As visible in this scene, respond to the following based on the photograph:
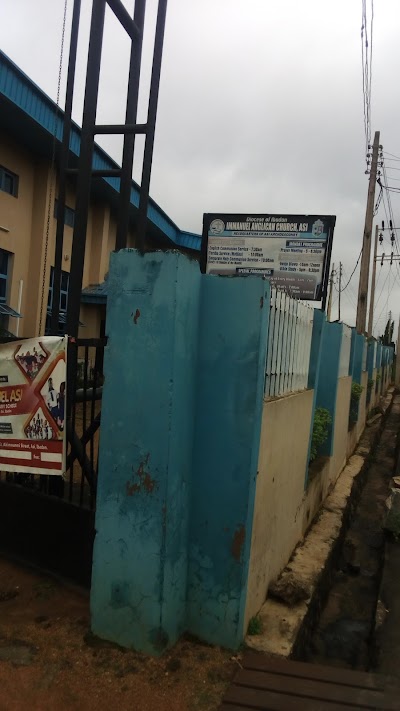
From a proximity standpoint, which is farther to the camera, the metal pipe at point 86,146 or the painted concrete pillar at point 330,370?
the painted concrete pillar at point 330,370

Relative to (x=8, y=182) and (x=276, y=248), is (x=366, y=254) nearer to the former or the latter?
(x=276, y=248)

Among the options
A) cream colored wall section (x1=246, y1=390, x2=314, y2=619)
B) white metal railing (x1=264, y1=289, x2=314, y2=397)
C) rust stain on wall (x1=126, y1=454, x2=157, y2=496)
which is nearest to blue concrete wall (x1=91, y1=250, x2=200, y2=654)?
rust stain on wall (x1=126, y1=454, x2=157, y2=496)

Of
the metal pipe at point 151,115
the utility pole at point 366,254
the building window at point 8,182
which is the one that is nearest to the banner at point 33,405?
the metal pipe at point 151,115

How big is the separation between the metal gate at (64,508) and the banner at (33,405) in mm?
128

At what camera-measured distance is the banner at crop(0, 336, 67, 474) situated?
11.7 ft

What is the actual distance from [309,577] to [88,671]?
2.05 meters

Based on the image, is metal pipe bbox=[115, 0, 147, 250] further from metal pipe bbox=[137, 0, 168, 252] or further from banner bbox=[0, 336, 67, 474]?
banner bbox=[0, 336, 67, 474]

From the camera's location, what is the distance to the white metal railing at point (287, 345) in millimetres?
3439

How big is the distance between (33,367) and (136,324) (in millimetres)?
1202

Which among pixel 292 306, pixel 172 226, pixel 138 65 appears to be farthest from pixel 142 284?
pixel 172 226

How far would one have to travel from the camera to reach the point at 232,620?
291 cm

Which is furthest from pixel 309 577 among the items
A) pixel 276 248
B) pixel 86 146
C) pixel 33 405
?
pixel 276 248

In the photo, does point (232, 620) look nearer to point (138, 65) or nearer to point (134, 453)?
point (134, 453)

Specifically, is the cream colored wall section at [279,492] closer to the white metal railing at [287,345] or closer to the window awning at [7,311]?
the white metal railing at [287,345]
